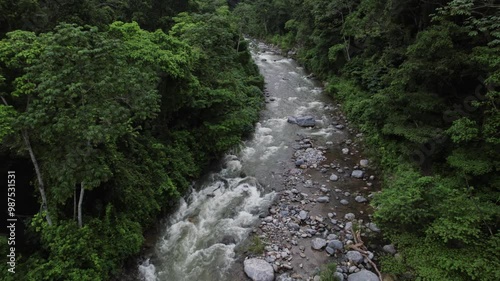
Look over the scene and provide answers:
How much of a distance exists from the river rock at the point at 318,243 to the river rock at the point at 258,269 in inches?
68.1

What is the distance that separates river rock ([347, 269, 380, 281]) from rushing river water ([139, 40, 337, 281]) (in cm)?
354

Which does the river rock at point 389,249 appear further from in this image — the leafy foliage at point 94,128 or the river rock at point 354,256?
the leafy foliage at point 94,128

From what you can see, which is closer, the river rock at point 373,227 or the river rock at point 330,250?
the river rock at point 330,250

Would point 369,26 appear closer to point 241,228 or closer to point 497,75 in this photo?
point 497,75

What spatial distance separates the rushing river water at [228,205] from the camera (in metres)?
9.45

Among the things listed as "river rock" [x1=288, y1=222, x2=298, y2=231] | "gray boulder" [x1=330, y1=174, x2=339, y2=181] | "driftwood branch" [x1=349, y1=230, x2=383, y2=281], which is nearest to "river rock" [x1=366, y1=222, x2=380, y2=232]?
"driftwood branch" [x1=349, y1=230, x2=383, y2=281]

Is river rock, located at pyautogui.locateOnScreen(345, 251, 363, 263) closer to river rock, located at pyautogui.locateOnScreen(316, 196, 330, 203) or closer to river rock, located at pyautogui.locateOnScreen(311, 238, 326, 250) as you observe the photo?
river rock, located at pyautogui.locateOnScreen(311, 238, 326, 250)

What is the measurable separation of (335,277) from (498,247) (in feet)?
13.1

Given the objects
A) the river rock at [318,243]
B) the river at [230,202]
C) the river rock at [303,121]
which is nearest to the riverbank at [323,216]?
the river rock at [318,243]

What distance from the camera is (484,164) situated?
343 inches

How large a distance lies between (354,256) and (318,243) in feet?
3.84

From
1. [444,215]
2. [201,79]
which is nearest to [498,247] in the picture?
[444,215]

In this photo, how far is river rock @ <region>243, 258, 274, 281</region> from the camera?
865cm

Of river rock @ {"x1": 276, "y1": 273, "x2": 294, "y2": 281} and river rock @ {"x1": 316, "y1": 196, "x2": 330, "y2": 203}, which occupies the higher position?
river rock @ {"x1": 316, "y1": 196, "x2": 330, "y2": 203}
